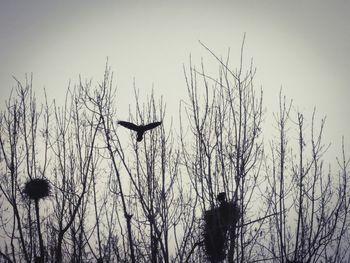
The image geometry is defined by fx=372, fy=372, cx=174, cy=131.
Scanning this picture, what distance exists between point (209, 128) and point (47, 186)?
12.6ft

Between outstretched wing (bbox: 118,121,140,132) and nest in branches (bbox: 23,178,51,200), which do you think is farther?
nest in branches (bbox: 23,178,51,200)

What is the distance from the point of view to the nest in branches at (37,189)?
7473 mm

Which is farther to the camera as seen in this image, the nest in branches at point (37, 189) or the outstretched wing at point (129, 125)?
the nest in branches at point (37, 189)

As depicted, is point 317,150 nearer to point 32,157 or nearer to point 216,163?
point 216,163

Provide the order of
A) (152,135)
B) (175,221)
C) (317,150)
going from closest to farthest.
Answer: (175,221)
(317,150)
(152,135)

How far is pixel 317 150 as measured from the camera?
6.34m

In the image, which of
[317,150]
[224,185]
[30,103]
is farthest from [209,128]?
[30,103]

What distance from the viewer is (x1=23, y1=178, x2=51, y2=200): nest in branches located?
7473 millimetres

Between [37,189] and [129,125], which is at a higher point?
[129,125]

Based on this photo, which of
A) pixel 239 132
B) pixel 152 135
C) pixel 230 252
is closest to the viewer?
pixel 230 252

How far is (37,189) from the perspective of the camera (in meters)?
7.46

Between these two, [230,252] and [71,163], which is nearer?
[230,252]

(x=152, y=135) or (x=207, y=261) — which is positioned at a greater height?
(x=152, y=135)

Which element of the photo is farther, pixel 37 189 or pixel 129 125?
pixel 37 189
